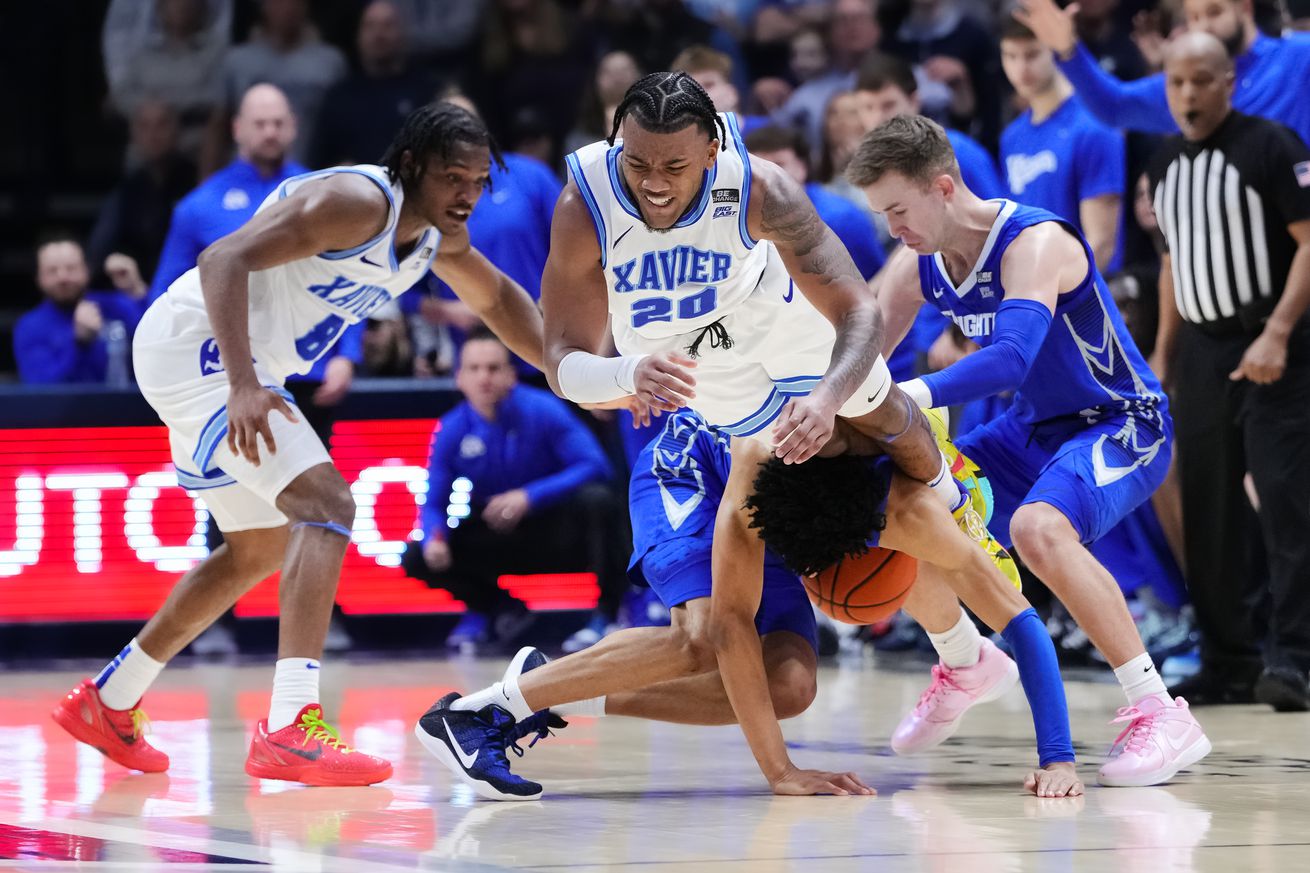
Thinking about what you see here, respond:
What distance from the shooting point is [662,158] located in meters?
4.70

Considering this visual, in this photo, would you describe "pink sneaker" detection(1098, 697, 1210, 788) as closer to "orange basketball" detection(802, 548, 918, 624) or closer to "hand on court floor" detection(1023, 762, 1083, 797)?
"hand on court floor" detection(1023, 762, 1083, 797)

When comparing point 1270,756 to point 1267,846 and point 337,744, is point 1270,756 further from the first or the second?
point 337,744

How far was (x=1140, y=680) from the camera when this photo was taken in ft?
17.5

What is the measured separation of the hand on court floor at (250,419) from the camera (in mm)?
5203

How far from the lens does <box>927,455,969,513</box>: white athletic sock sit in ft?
16.6

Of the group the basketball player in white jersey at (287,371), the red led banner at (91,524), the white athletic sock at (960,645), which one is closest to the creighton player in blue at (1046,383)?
the white athletic sock at (960,645)

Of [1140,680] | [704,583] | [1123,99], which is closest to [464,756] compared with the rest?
[704,583]

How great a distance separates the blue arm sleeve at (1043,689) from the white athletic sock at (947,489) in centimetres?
34

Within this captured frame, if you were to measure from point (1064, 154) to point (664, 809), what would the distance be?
179 inches

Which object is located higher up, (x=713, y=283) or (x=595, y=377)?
(x=713, y=283)

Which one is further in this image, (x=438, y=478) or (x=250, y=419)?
(x=438, y=478)

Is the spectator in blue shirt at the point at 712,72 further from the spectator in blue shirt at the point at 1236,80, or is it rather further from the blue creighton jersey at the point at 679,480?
the blue creighton jersey at the point at 679,480

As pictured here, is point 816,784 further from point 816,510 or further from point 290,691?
point 290,691

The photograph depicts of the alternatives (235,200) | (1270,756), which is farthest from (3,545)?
→ (1270,756)
